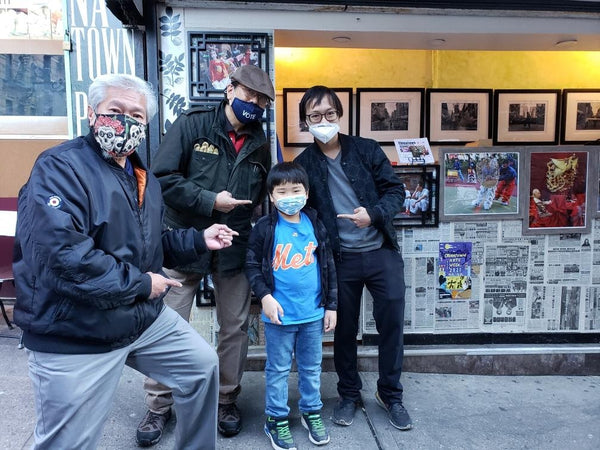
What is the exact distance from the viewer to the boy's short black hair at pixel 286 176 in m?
2.52

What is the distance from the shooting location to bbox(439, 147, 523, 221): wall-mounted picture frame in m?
3.55

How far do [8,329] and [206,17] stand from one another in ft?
9.76

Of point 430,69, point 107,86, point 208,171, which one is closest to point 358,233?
point 208,171

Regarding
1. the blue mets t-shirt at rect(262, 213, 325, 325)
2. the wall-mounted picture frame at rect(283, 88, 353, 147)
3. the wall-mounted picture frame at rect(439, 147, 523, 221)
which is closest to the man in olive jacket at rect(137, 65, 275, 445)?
the blue mets t-shirt at rect(262, 213, 325, 325)

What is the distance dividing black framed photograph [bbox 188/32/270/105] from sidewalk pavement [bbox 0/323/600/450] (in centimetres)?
193

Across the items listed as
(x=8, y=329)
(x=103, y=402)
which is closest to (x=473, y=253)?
(x=103, y=402)

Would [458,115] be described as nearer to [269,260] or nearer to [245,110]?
[245,110]

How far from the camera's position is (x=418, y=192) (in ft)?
11.6

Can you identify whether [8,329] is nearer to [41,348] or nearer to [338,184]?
[41,348]

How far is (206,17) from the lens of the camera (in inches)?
124

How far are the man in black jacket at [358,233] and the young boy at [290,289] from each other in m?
0.18

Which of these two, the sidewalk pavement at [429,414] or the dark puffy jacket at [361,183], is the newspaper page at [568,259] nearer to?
the sidewalk pavement at [429,414]

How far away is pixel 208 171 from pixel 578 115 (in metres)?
3.58

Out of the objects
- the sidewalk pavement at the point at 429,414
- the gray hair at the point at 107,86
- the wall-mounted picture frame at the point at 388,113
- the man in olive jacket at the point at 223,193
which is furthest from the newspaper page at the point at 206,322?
the wall-mounted picture frame at the point at 388,113
